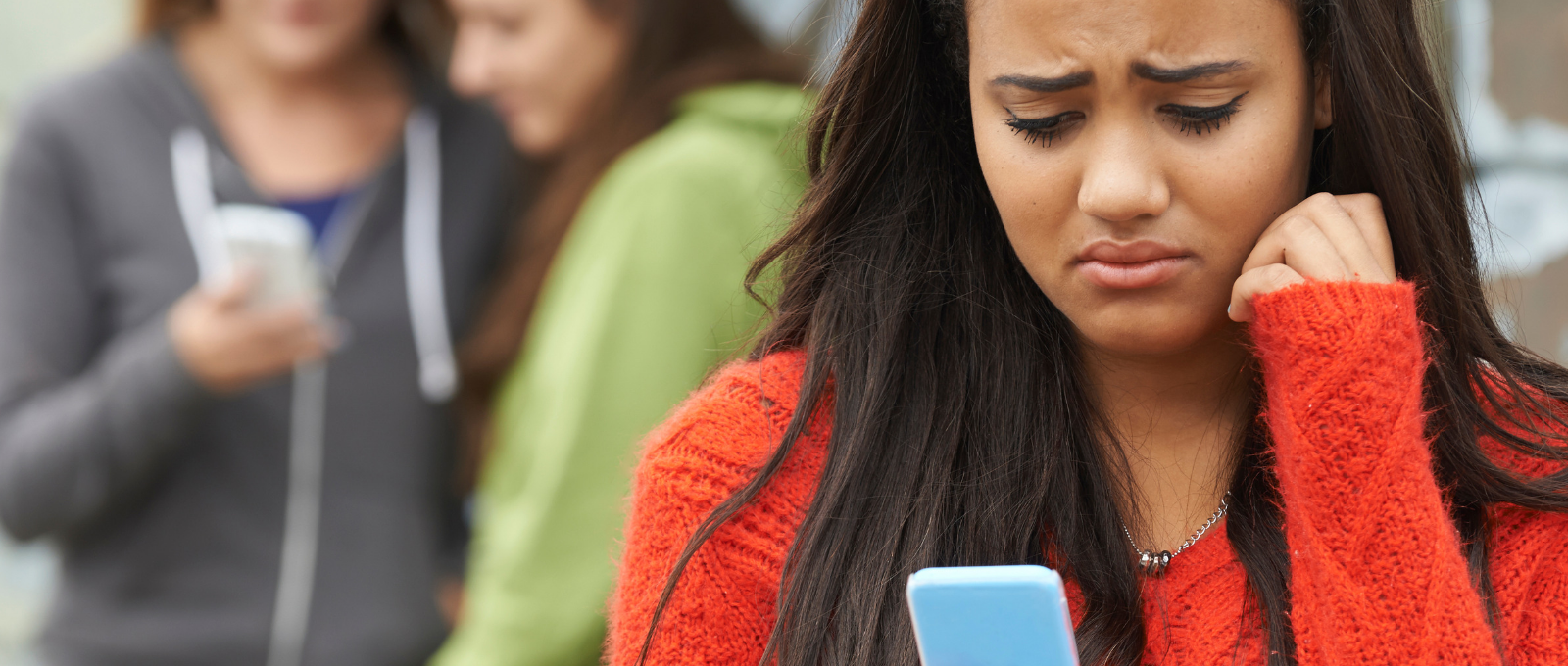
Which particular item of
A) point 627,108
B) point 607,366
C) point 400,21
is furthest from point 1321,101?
point 400,21

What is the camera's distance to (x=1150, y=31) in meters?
1.46

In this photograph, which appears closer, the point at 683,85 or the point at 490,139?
the point at 683,85

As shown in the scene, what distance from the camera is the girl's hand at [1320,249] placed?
1.49m

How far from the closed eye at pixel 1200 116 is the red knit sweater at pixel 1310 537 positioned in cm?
18

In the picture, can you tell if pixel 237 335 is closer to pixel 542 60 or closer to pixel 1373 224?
pixel 542 60

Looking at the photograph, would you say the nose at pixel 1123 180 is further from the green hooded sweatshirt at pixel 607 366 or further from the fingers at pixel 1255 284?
the green hooded sweatshirt at pixel 607 366

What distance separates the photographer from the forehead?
1.46 m

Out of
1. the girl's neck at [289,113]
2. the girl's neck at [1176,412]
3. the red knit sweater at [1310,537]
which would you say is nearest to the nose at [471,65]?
the girl's neck at [289,113]

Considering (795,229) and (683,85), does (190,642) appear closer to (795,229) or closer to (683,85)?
(683,85)

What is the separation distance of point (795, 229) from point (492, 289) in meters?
1.20

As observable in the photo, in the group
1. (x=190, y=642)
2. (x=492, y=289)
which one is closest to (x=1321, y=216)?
(x=492, y=289)

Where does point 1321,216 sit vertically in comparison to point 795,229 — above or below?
above

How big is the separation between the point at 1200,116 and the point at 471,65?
5.70 feet

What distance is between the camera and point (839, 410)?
166cm
